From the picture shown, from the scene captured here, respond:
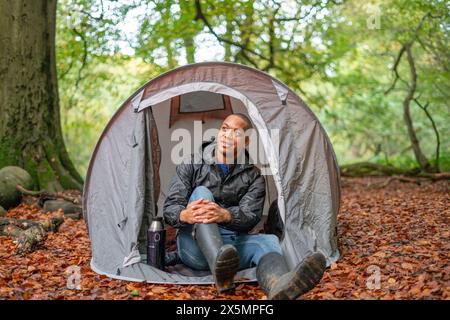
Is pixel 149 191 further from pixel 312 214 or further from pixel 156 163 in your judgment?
pixel 312 214

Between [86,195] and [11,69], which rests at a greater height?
[11,69]

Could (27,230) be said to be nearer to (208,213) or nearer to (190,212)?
(190,212)

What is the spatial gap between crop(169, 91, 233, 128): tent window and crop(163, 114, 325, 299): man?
1.36m

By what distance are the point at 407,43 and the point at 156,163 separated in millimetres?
7289

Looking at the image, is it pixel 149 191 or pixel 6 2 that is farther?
pixel 6 2

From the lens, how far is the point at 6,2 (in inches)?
261

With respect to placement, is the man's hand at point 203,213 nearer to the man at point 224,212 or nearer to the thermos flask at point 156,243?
the man at point 224,212

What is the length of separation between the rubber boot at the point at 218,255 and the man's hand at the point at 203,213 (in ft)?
0.14

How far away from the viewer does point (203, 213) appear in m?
3.33

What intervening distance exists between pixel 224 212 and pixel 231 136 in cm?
64

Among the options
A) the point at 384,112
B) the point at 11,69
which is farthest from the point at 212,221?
the point at 384,112

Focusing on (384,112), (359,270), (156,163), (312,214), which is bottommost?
(359,270)

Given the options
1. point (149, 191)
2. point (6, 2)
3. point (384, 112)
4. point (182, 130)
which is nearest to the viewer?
point (149, 191)

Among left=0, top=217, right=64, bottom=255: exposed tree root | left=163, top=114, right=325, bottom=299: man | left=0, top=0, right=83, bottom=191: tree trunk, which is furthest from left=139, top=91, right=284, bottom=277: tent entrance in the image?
left=0, top=0, right=83, bottom=191: tree trunk
